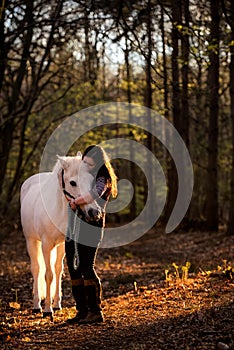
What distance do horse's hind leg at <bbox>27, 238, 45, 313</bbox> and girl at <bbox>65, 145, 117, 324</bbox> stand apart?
1.24m

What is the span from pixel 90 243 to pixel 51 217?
923mm

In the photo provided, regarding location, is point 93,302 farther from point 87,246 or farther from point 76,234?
point 76,234

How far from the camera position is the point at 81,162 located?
6.86 metres

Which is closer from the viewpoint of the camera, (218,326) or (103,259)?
(218,326)

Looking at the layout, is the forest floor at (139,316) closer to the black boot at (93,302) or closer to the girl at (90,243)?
the black boot at (93,302)

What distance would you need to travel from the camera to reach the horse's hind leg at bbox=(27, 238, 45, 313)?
27.4 ft

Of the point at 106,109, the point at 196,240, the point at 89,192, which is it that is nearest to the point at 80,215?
the point at 89,192

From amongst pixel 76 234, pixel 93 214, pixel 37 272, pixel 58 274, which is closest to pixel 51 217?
pixel 76 234

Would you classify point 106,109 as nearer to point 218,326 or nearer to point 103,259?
point 103,259

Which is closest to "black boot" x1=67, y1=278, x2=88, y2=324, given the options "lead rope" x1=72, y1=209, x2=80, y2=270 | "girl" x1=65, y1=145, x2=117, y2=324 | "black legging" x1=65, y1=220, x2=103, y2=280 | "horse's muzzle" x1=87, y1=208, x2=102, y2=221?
"girl" x1=65, y1=145, x2=117, y2=324

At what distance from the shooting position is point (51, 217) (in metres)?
7.80

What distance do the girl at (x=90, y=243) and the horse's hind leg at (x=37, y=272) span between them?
124cm

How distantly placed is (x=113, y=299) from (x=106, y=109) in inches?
866

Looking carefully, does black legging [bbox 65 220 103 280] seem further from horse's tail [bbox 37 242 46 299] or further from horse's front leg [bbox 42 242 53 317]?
horse's tail [bbox 37 242 46 299]
